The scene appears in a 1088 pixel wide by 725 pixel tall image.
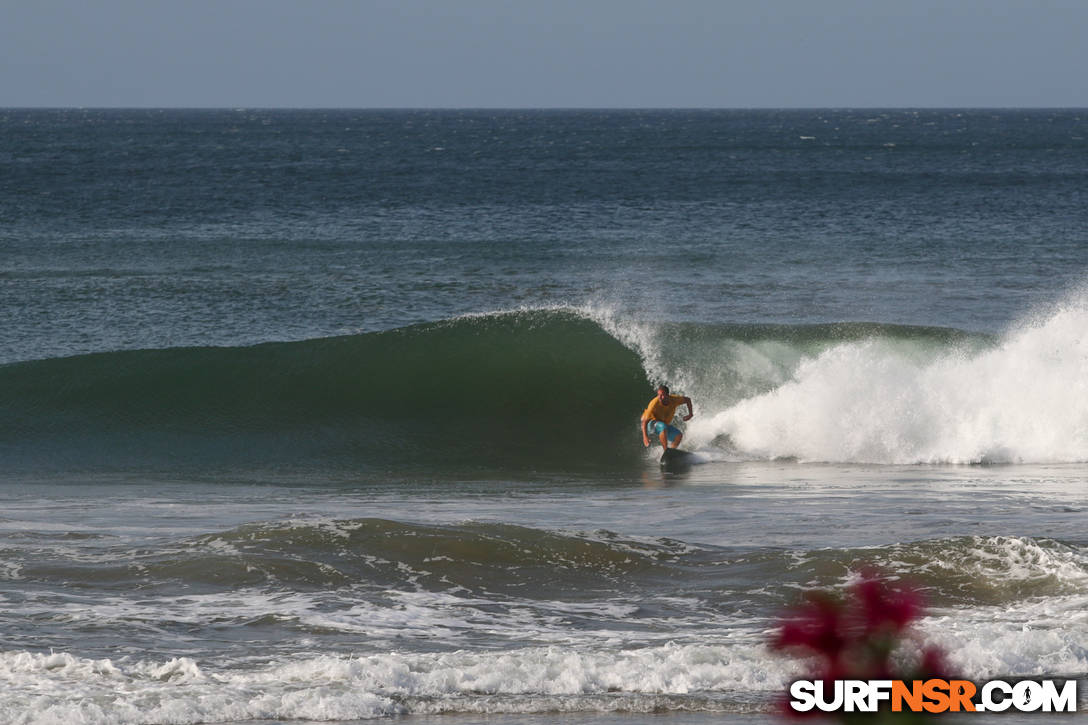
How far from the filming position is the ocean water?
25.8 feet

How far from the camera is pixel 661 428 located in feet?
55.5

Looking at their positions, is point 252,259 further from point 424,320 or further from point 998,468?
point 998,468

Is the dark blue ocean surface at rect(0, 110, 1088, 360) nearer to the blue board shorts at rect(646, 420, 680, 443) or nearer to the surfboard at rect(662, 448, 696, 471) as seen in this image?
the blue board shorts at rect(646, 420, 680, 443)

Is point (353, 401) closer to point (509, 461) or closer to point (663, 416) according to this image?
point (509, 461)

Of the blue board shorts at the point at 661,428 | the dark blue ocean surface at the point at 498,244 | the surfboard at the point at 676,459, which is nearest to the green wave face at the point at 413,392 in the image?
the blue board shorts at the point at 661,428

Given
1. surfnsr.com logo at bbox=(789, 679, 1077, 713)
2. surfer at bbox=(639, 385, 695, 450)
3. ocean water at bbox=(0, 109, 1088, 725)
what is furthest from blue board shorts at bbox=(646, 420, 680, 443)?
surfnsr.com logo at bbox=(789, 679, 1077, 713)

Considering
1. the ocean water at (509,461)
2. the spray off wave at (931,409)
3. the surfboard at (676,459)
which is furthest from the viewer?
the spray off wave at (931,409)

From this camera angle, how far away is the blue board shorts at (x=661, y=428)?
16844 millimetres

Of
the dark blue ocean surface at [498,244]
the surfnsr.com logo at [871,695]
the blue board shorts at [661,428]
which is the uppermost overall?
the dark blue ocean surface at [498,244]

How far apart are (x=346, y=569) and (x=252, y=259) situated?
2471 centimetres

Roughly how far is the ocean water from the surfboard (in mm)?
325

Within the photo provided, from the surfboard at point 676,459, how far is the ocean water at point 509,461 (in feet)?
1.07

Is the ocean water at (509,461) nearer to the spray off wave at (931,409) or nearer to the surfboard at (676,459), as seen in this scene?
the spray off wave at (931,409)

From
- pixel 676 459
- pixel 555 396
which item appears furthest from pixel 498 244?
pixel 676 459
